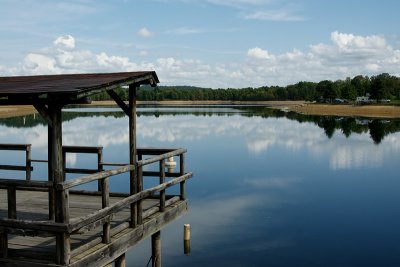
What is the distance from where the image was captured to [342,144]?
5353cm

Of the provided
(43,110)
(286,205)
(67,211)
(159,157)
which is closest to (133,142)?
(159,157)

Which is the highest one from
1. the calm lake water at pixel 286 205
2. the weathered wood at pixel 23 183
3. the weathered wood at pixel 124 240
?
the weathered wood at pixel 23 183

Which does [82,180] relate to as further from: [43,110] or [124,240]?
[124,240]

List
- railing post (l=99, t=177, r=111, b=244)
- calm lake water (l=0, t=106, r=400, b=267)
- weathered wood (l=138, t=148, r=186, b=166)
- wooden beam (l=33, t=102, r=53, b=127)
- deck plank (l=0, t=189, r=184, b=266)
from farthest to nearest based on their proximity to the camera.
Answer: calm lake water (l=0, t=106, r=400, b=267)
weathered wood (l=138, t=148, r=186, b=166)
railing post (l=99, t=177, r=111, b=244)
deck plank (l=0, t=189, r=184, b=266)
wooden beam (l=33, t=102, r=53, b=127)

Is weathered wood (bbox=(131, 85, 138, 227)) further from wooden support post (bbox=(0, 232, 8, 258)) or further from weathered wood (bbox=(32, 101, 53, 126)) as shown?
wooden support post (bbox=(0, 232, 8, 258))

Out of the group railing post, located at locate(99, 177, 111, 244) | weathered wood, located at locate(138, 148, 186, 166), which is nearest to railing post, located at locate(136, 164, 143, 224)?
weathered wood, located at locate(138, 148, 186, 166)

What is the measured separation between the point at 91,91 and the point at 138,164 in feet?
9.28

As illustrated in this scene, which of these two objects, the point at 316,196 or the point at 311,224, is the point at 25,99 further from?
the point at 316,196

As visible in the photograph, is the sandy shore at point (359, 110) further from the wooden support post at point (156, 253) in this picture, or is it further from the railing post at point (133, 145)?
the railing post at point (133, 145)

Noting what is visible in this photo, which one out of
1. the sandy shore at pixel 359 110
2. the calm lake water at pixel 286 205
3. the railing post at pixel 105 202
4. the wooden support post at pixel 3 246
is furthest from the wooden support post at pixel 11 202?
the sandy shore at pixel 359 110

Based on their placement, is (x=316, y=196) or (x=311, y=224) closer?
(x=311, y=224)

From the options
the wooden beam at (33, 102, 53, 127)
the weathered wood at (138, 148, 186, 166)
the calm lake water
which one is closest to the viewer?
the wooden beam at (33, 102, 53, 127)

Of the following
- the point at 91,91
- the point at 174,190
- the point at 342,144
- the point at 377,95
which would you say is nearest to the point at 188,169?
the point at 174,190

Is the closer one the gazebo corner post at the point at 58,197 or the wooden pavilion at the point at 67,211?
the gazebo corner post at the point at 58,197
